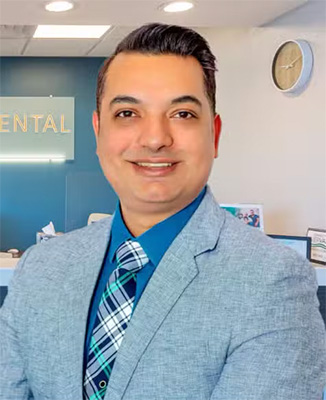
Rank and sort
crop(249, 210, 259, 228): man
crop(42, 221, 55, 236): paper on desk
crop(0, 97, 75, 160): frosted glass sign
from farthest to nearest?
crop(0, 97, 75, 160): frosted glass sign < crop(42, 221, 55, 236): paper on desk < crop(249, 210, 259, 228): man

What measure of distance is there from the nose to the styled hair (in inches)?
4.2

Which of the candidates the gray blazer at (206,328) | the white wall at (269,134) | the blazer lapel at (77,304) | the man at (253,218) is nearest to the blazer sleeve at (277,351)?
the gray blazer at (206,328)

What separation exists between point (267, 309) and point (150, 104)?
1.05ft

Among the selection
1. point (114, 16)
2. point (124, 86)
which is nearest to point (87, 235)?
point (124, 86)

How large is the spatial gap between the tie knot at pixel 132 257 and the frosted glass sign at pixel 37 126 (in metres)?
4.00

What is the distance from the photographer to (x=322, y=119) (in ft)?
11.7

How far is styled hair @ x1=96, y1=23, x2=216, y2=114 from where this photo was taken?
0.92 meters

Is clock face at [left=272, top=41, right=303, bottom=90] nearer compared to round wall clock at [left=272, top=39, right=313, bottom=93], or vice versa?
round wall clock at [left=272, top=39, right=313, bottom=93]

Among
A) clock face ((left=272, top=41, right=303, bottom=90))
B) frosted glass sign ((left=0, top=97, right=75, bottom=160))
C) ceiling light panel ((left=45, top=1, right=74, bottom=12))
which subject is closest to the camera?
ceiling light panel ((left=45, top=1, right=74, bottom=12))

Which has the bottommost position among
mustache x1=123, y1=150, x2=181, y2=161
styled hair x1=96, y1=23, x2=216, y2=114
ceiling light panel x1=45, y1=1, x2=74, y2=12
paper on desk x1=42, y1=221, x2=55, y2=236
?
paper on desk x1=42, y1=221, x2=55, y2=236

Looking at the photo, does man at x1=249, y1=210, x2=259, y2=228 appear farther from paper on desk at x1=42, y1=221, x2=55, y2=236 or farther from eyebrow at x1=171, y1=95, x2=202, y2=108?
eyebrow at x1=171, y1=95, x2=202, y2=108

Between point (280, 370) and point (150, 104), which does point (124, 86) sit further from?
point (280, 370)

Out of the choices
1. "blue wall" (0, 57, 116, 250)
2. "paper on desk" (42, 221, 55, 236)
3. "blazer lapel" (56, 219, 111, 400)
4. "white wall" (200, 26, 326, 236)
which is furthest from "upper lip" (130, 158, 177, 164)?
"blue wall" (0, 57, 116, 250)

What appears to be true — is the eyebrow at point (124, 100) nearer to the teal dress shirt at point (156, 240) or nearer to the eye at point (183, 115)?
the eye at point (183, 115)
